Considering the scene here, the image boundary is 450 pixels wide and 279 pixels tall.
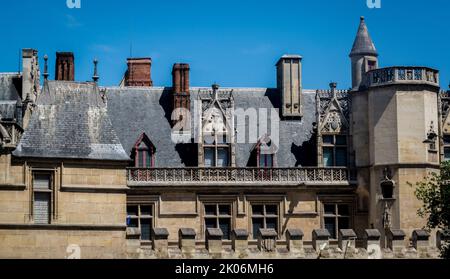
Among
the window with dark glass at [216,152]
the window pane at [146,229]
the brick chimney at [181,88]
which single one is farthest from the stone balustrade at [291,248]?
the brick chimney at [181,88]

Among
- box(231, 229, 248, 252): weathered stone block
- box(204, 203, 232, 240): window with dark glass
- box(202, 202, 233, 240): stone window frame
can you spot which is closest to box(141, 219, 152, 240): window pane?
box(202, 202, 233, 240): stone window frame

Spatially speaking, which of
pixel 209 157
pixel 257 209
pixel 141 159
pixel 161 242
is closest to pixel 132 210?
pixel 141 159

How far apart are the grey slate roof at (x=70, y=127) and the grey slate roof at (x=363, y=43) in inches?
526

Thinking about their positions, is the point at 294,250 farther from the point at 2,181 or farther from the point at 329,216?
the point at 2,181

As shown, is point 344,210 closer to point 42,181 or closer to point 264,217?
point 264,217

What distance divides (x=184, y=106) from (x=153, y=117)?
1.44 metres

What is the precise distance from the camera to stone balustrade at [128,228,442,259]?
42688 mm

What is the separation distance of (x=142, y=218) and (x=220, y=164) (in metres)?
4.24

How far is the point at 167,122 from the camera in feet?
170

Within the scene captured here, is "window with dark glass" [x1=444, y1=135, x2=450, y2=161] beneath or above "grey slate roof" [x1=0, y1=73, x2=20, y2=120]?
beneath

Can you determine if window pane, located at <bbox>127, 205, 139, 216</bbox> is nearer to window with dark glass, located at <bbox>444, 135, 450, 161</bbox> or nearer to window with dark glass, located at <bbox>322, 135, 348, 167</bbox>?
window with dark glass, located at <bbox>322, 135, 348, 167</bbox>

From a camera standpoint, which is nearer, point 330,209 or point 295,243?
point 295,243

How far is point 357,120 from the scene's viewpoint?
165ft
